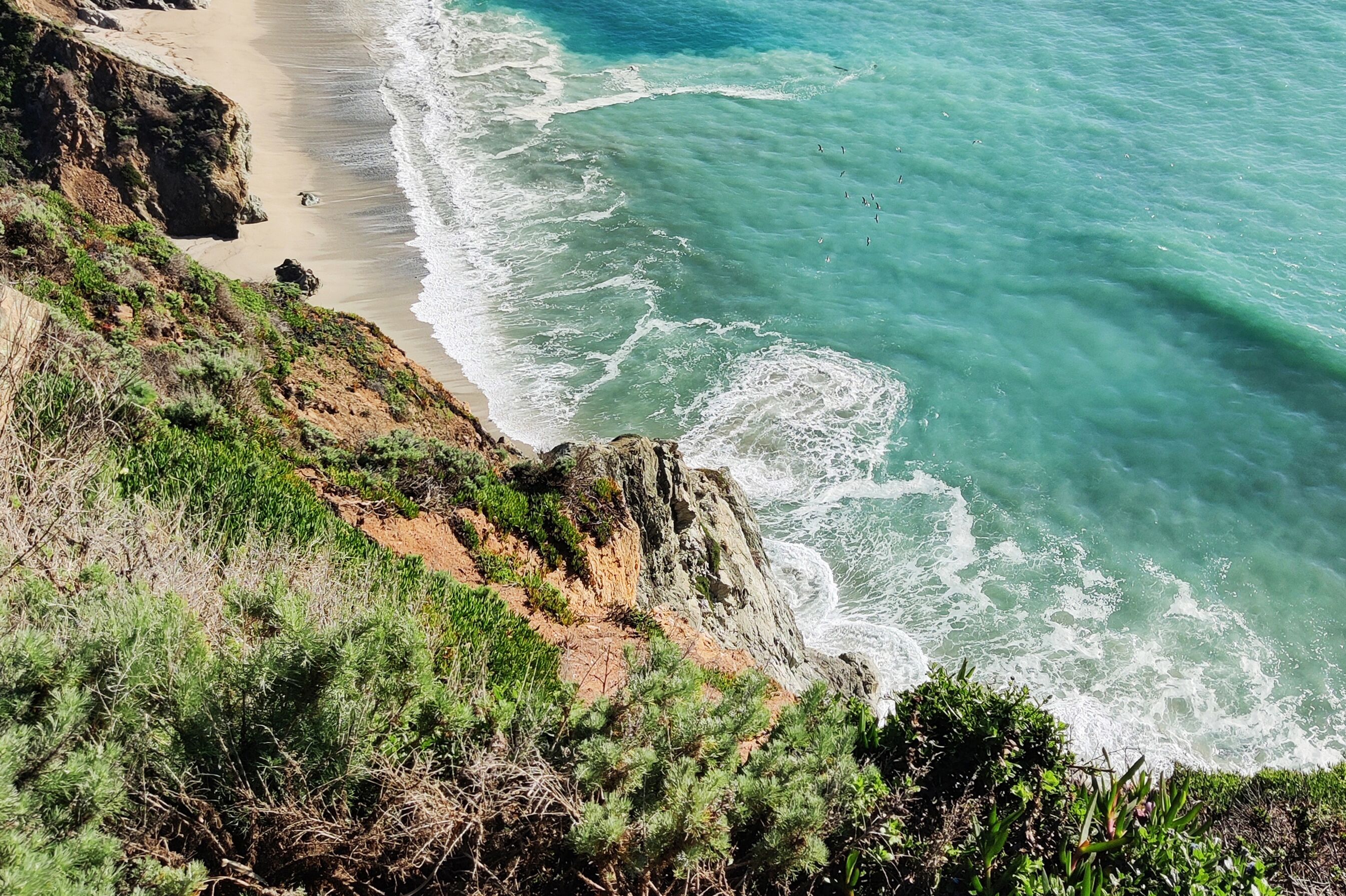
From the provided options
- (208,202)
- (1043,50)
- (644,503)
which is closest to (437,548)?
(644,503)

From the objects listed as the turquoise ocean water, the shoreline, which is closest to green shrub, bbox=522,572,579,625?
the turquoise ocean water

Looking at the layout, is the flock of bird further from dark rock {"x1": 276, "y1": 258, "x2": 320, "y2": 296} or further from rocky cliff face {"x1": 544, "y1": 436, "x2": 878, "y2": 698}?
rocky cliff face {"x1": 544, "y1": 436, "x2": 878, "y2": 698}

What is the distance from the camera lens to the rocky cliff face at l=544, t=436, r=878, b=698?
606 inches

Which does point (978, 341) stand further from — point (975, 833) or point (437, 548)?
point (975, 833)

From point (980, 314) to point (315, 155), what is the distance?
2735cm

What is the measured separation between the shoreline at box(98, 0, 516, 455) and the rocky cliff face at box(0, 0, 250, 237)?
1.53 metres

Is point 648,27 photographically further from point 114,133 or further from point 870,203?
point 114,133

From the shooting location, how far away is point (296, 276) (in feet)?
88.6

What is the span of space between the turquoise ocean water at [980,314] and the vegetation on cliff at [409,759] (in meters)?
12.3

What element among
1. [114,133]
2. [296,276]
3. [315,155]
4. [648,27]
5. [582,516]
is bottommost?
[296,276]

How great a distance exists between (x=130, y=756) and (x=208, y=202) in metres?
28.1

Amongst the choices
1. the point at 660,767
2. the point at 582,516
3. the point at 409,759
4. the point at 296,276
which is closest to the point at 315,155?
the point at 296,276

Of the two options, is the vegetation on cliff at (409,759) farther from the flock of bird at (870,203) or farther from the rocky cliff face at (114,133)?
the flock of bird at (870,203)

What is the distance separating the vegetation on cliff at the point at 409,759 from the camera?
5672 mm
